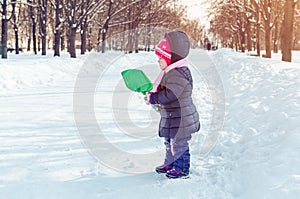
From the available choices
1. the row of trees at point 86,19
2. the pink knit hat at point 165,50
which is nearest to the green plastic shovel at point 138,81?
the pink knit hat at point 165,50

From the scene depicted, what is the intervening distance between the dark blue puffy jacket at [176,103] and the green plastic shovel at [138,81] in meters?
0.24

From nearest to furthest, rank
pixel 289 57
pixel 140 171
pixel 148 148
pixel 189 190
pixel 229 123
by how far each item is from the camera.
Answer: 1. pixel 189 190
2. pixel 140 171
3. pixel 148 148
4. pixel 229 123
5. pixel 289 57

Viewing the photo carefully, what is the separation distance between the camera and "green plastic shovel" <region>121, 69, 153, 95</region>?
13.6 feet

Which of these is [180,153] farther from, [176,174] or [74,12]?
[74,12]

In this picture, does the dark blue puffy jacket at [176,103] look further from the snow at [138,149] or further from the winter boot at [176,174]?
the snow at [138,149]

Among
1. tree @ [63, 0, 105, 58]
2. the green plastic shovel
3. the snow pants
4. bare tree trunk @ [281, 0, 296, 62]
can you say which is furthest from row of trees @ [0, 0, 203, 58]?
the snow pants

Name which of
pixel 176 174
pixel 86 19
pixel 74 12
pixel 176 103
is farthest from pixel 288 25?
pixel 86 19

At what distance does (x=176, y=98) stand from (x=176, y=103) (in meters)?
0.07

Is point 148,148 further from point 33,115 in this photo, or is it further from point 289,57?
point 289,57

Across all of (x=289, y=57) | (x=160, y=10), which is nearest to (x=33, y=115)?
(x=289, y=57)

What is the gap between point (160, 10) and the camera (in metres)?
48.6

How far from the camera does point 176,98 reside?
12.6 ft

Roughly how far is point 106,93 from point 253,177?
825cm

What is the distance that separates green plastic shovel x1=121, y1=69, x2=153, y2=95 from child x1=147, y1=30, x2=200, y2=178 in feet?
0.48
